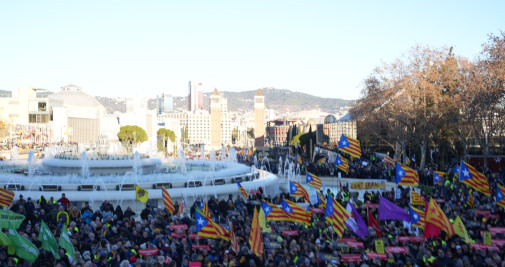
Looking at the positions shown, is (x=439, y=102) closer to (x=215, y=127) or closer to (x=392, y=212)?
(x=392, y=212)

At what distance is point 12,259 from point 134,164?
15002 mm

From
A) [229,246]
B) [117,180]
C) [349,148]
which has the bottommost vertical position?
[229,246]

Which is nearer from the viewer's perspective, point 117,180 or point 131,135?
point 117,180

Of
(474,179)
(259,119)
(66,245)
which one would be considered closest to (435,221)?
(474,179)

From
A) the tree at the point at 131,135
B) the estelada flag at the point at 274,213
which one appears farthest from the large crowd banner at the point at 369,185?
the tree at the point at 131,135

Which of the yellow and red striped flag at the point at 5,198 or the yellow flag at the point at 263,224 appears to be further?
the yellow and red striped flag at the point at 5,198

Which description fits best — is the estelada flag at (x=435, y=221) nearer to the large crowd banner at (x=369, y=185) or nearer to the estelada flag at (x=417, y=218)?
the estelada flag at (x=417, y=218)

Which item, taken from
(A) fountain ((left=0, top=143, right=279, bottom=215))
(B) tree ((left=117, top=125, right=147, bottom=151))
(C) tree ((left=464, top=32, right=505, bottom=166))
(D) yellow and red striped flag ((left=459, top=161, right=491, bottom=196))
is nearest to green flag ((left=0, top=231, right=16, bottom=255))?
(A) fountain ((left=0, top=143, right=279, bottom=215))

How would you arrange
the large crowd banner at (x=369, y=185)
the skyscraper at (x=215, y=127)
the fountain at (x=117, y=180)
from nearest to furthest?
the fountain at (x=117, y=180) < the large crowd banner at (x=369, y=185) < the skyscraper at (x=215, y=127)

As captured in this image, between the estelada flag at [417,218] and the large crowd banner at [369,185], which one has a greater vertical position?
the estelada flag at [417,218]

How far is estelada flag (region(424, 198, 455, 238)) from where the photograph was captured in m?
10.6

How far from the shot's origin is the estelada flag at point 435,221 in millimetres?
10594

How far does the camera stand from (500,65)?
2677 centimetres

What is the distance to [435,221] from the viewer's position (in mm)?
10609
